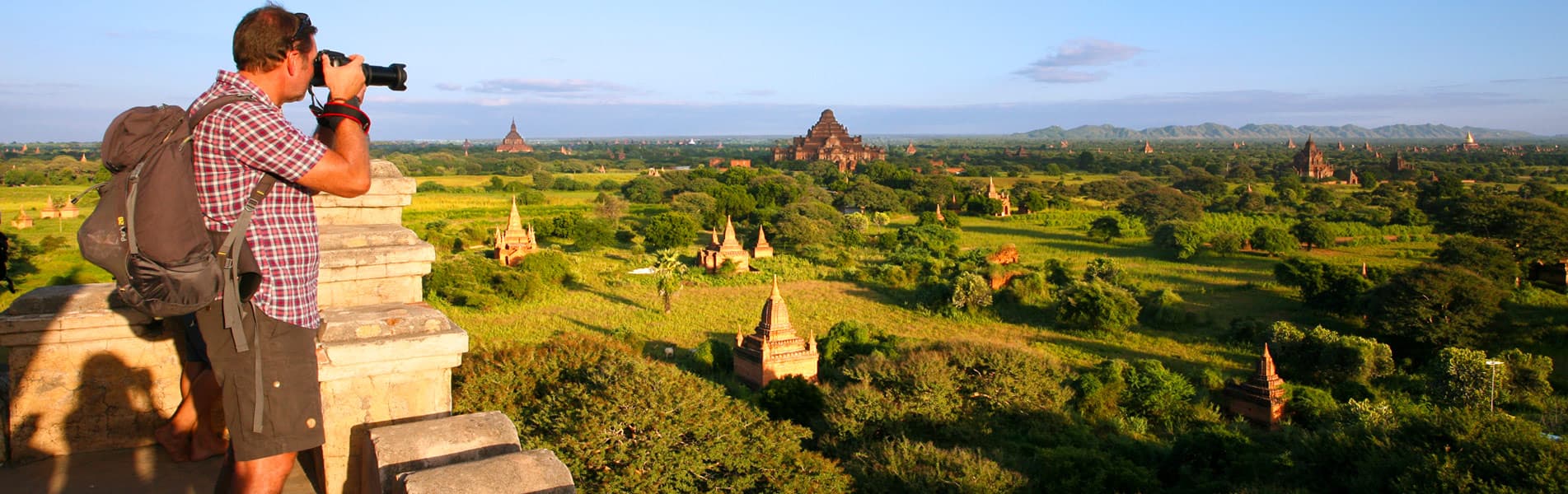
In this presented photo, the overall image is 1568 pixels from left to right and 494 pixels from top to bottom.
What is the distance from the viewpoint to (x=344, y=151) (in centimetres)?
240

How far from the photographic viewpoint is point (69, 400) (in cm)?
333

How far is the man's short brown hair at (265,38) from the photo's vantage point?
7.86 ft

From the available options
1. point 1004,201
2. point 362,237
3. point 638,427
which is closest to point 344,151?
point 362,237

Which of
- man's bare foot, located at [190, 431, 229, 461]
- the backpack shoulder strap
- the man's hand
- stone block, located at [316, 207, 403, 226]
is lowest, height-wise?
man's bare foot, located at [190, 431, 229, 461]

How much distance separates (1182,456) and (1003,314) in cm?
977

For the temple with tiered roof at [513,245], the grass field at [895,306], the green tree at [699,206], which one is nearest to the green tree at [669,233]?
the grass field at [895,306]

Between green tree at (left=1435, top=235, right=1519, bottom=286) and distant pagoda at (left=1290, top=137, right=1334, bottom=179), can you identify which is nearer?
green tree at (left=1435, top=235, right=1519, bottom=286)

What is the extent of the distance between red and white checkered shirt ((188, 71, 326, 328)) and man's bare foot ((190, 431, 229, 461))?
97 cm

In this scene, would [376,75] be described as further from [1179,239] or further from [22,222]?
[22,222]

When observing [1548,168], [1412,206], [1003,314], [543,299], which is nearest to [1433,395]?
[1003,314]

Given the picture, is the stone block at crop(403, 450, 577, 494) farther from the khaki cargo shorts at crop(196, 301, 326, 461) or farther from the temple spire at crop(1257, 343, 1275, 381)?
the temple spire at crop(1257, 343, 1275, 381)

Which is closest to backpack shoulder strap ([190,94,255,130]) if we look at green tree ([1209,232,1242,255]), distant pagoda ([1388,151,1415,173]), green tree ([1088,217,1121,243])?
green tree ([1209,232,1242,255])

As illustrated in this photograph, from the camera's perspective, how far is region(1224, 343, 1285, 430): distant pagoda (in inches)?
479

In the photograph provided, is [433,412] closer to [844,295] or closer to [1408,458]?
[1408,458]
